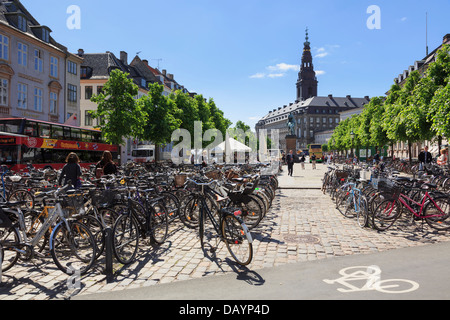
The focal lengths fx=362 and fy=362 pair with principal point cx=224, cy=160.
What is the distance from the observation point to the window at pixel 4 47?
2805cm

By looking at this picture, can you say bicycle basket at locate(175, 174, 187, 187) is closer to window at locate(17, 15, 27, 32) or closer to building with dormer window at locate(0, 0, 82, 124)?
building with dormer window at locate(0, 0, 82, 124)

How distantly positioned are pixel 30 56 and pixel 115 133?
36.3ft

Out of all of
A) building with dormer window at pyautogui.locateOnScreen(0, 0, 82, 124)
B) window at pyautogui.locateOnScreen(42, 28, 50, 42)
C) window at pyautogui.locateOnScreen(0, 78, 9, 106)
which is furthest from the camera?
window at pyautogui.locateOnScreen(42, 28, 50, 42)

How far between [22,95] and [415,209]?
31.9m

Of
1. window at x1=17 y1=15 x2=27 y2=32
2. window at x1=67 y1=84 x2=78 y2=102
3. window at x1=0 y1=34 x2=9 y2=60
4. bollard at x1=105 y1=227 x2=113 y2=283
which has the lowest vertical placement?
bollard at x1=105 y1=227 x2=113 y2=283

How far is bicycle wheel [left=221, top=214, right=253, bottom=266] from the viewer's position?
5566mm

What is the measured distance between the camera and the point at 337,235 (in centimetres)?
775

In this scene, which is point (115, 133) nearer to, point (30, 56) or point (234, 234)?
point (30, 56)

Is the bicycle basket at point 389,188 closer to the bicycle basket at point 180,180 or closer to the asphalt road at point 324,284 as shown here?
the asphalt road at point 324,284

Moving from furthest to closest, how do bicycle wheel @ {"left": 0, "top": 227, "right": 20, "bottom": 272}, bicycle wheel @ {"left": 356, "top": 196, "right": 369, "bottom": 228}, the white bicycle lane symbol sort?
bicycle wheel @ {"left": 356, "top": 196, "right": 369, "bottom": 228}
bicycle wheel @ {"left": 0, "top": 227, "right": 20, "bottom": 272}
the white bicycle lane symbol

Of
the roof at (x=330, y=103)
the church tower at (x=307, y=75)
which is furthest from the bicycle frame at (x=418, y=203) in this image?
the church tower at (x=307, y=75)

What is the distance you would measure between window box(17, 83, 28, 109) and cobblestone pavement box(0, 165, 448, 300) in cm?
2757

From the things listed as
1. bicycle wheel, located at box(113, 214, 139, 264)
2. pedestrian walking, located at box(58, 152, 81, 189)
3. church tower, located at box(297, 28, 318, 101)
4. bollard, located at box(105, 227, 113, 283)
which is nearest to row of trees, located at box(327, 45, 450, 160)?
bicycle wheel, located at box(113, 214, 139, 264)
